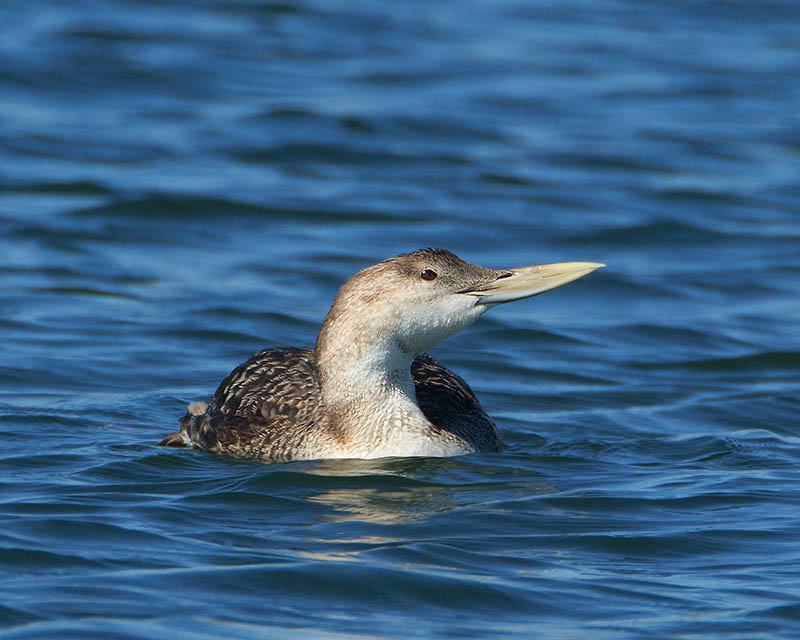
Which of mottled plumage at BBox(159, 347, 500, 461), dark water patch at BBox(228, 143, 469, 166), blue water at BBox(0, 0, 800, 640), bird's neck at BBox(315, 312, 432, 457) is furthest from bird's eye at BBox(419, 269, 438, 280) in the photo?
dark water patch at BBox(228, 143, 469, 166)

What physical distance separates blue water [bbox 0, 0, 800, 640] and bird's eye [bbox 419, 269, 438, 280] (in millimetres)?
889

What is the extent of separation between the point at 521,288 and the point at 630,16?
15649 mm

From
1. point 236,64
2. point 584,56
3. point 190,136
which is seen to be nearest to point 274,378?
point 190,136

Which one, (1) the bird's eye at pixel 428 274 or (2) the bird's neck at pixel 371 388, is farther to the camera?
(2) the bird's neck at pixel 371 388

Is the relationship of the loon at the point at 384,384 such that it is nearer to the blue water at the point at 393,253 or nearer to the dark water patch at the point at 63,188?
the blue water at the point at 393,253

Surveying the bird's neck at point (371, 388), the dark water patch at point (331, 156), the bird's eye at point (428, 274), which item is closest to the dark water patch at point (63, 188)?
the dark water patch at point (331, 156)

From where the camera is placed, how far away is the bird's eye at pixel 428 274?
703cm

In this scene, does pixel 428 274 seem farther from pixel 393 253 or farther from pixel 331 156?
pixel 331 156

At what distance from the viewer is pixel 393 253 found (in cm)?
1223

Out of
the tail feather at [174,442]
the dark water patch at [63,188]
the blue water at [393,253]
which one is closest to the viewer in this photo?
the blue water at [393,253]

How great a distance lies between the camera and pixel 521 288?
23.3 ft

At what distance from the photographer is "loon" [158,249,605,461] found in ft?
23.1

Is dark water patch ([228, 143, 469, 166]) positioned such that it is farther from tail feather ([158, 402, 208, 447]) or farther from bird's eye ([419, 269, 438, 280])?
bird's eye ([419, 269, 438, 280])

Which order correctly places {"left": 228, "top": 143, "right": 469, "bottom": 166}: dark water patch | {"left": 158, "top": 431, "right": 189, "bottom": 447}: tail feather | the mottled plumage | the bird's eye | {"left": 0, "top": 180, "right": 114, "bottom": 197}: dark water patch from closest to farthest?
the bird's eye
the mottled plumage
{"left": 158, "top": 431, "right": 189, "bottom": 447}: tail feather
{"left": 0, "top": 180, "right": 114, "bottom": 197}: dark water patch
{"left": 228, "top": 143, "right": 469, "bottom": 166}: dark water patch
